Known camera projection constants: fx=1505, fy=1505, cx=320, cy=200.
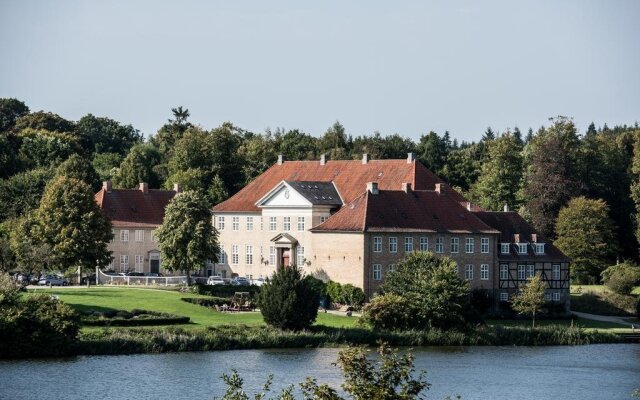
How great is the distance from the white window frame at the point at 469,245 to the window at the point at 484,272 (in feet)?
3.54

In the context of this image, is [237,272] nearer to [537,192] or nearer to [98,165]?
[537,192]

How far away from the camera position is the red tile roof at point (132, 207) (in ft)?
330

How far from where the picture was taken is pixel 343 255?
83.4 m

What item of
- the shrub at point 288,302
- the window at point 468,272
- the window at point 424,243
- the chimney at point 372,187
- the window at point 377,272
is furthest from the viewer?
the window at point 468,272

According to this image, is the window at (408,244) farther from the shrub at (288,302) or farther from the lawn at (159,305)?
the shrub at (288,302)

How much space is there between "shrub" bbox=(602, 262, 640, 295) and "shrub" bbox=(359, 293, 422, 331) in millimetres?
21980

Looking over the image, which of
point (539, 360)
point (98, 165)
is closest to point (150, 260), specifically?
point (98, 165)

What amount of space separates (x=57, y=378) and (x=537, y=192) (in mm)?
57502

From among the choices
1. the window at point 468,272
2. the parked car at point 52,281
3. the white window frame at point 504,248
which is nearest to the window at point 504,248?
the white window frame at point 504,248

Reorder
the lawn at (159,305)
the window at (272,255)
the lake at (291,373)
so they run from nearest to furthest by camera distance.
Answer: the lake at (291,373)
the lawn at (159,305)
the window at (272,255)

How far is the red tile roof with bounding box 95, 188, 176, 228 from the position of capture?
100688 mm

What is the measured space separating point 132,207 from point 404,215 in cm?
2482

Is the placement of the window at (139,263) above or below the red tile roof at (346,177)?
below

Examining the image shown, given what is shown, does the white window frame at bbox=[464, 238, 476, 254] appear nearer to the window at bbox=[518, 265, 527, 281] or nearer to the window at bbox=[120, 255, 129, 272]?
the window at bbox=[518, 265, 527, 281]
